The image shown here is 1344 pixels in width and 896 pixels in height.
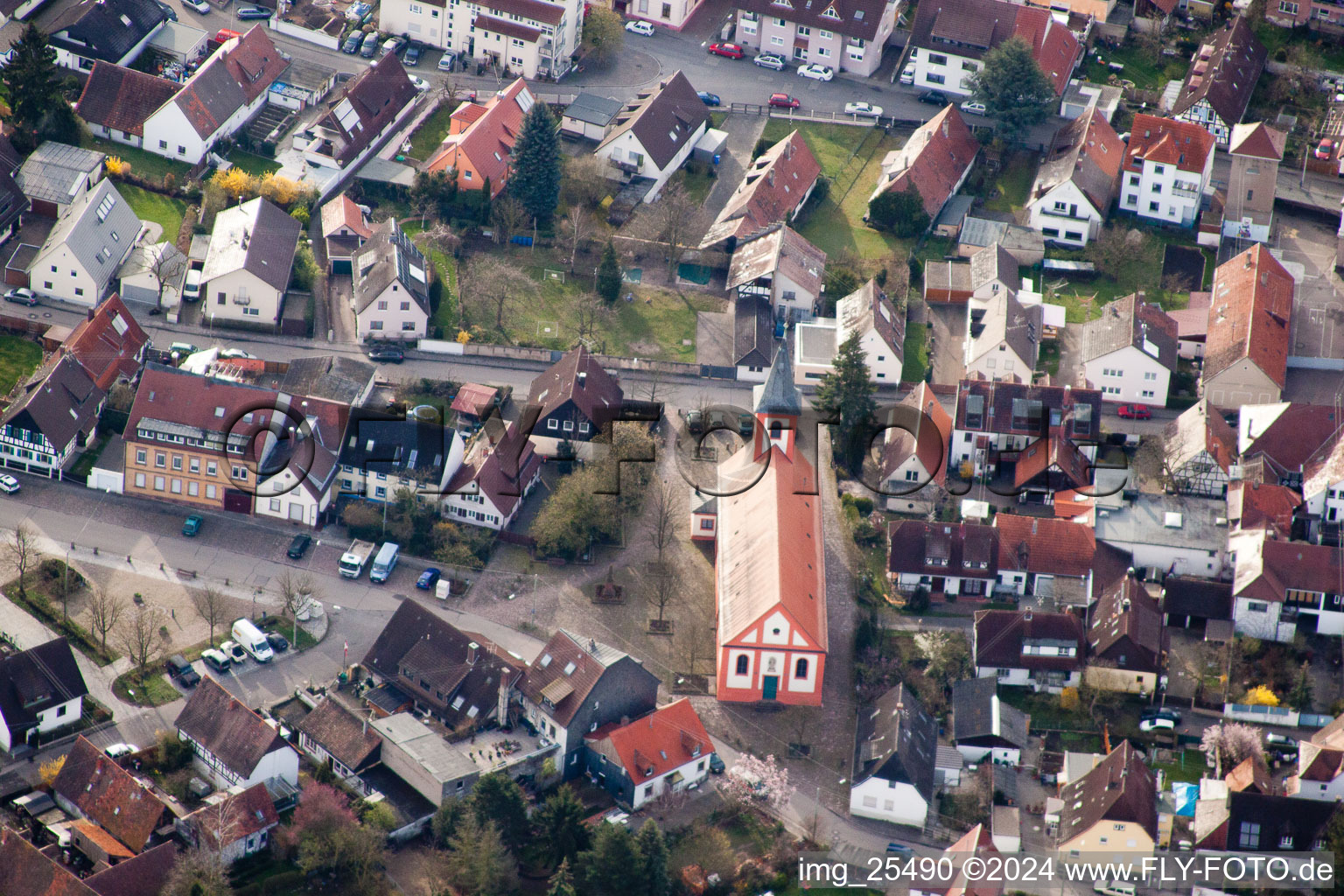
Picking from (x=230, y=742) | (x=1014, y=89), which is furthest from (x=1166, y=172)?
(x=230, y=742)

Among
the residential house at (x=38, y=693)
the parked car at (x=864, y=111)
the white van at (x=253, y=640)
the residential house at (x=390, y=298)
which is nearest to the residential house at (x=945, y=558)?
the residential house at (x=390, y=298)

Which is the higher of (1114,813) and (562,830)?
(1114,813)

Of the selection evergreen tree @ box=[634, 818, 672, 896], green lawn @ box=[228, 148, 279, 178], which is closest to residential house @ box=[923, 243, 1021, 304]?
green lawn @ box=[228, 148, 279, 178]

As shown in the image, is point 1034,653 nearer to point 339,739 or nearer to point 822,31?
point 339,739

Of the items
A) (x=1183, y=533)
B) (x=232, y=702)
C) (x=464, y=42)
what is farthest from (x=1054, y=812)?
(x=464, y=42)

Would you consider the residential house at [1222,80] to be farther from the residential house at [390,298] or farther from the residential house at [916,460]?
the residential house at [390,298]

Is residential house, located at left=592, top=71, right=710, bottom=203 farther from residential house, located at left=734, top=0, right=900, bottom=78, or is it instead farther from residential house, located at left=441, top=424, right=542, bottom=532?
residential house, located at left=441, top=424, right=542, bottom=532

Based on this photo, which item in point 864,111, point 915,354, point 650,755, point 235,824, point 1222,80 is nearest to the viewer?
point 235,824
